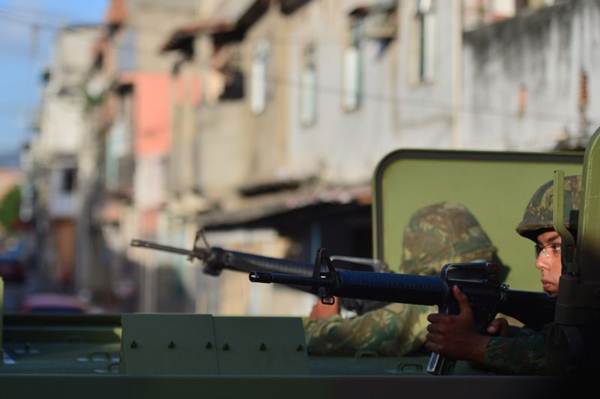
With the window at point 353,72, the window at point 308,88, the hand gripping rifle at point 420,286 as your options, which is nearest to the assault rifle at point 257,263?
the hand gripping rifle at point 420,286

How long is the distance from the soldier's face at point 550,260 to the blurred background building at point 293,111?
27.3 ft

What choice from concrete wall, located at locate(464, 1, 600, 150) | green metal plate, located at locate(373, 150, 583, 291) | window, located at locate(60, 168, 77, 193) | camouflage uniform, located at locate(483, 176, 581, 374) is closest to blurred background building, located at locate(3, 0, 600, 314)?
concrete wall, located at locate(464, 1, 600, 150)

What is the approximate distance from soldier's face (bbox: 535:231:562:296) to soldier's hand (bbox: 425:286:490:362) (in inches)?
17.1

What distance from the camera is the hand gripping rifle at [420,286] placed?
3785mm

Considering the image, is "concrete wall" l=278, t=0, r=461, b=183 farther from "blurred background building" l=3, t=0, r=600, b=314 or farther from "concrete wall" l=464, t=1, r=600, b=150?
"concrete wall" l=464, t=1, r=600, b=150

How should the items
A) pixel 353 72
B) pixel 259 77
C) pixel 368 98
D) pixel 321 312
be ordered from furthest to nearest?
1. pixel 259 77
2. pixel 353 72
3. pixel 368 98
4. pixel 321 312

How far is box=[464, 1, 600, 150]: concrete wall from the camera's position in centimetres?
1247

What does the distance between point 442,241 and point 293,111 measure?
16.8 meters

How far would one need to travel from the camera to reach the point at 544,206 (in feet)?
13.7

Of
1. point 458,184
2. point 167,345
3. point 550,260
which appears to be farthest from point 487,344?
point 458,184

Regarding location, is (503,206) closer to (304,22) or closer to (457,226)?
(457,226)

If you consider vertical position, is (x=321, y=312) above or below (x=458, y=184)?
below

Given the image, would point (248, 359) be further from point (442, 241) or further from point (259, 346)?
point (442, 241)

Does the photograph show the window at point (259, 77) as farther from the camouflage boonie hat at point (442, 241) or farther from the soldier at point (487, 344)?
the soldier at point (487, 344)
